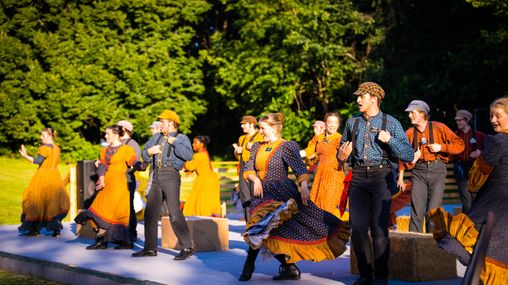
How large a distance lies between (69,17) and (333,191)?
91.9 feet

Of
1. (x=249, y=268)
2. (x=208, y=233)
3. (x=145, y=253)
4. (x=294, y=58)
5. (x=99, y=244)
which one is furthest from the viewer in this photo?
(x=294, y=58)

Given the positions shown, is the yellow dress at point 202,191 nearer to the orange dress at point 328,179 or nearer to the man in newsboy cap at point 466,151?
the orange dress at point 328,179

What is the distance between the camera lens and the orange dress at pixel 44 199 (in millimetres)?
16234

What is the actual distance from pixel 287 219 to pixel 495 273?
3002 mm

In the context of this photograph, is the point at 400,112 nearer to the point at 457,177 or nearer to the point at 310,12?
the point at 310,12

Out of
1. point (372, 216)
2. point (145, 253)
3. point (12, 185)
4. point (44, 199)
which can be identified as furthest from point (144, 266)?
point (12, 185)

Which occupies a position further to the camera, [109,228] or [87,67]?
[87,67]

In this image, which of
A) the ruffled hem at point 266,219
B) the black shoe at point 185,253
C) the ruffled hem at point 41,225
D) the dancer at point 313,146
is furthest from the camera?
the ruffled hem at point 41,225

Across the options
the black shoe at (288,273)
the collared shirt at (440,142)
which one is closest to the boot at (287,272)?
the black shoe at (288,273)

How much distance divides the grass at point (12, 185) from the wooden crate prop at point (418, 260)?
12.4 metres

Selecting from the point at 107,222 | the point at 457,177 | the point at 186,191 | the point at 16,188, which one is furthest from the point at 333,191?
the point at 16,188

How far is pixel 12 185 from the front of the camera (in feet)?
101

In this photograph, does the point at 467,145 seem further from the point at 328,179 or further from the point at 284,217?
the point at 284,217

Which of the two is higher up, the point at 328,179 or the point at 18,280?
the point at 328,179
